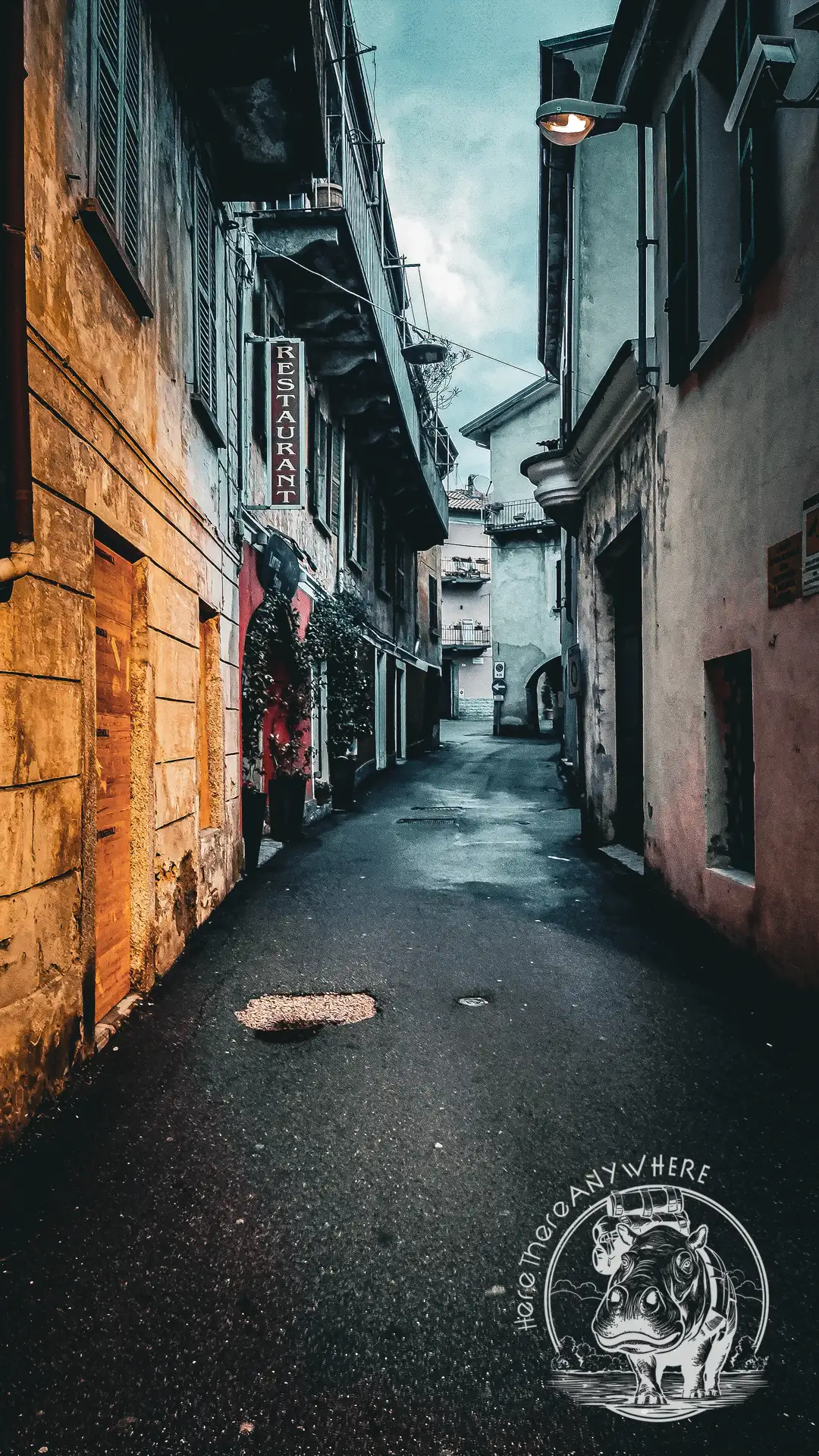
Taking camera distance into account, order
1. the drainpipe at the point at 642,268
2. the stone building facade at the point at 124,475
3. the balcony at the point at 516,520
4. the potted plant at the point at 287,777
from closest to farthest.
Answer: the stone building facade at the point at 124,475 < the drainpipe at the point at 642,268 < the potted plant at the point at 287,777 < the balcony at the point at 516,520

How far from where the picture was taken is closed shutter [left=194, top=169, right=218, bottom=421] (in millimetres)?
6363

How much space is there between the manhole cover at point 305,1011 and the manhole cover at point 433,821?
684 cm

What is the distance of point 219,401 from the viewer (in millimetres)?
7059

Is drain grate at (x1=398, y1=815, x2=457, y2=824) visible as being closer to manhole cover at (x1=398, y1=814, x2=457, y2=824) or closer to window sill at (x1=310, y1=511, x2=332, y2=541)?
manhole cover at (x1=398, y1=814, x2=457, y2=824)

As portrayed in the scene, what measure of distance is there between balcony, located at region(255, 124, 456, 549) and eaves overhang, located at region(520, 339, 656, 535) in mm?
3291

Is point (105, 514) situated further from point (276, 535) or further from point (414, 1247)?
point (276, 535)

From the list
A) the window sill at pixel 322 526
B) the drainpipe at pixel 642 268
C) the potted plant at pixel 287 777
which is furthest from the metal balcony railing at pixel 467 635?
the drainpipe at pixel 642 268

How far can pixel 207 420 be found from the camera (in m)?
6.32

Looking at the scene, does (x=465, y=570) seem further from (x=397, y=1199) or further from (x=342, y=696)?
(x=397, y=1199)

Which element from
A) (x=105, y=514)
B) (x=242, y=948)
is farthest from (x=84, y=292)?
(x=242, y=948)

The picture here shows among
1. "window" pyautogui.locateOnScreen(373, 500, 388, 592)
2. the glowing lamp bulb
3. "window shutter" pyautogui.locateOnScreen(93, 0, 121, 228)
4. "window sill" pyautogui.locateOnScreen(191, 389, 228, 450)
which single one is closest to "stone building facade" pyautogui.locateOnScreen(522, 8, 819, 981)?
the glowing lamp bulb

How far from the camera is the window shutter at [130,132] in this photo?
448 centimetres

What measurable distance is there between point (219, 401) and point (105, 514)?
3607 mm

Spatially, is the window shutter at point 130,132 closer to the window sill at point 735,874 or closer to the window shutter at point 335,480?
the window sill at point 735,874
